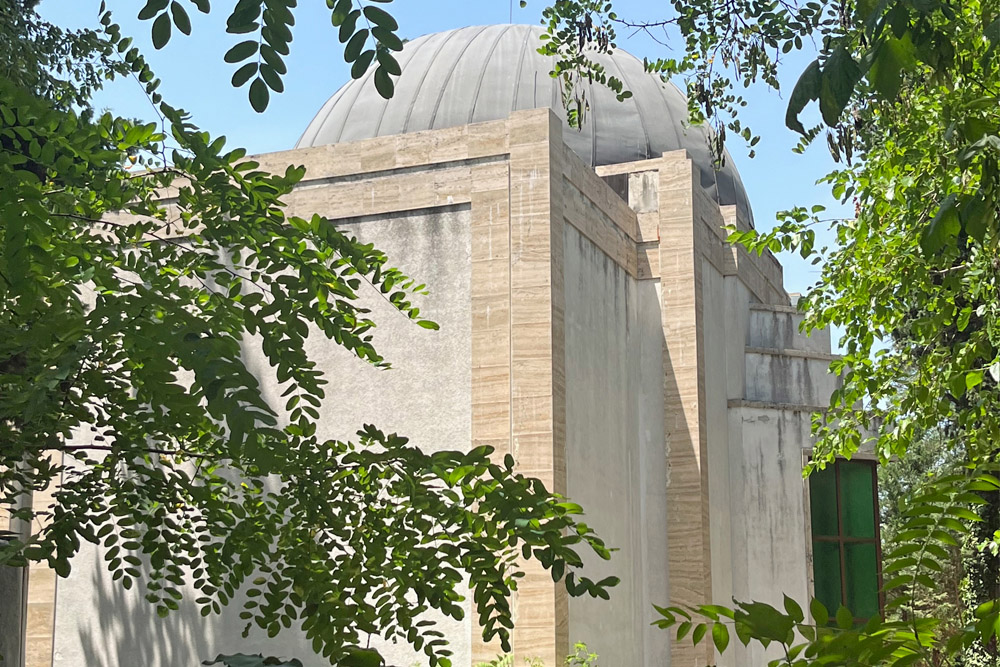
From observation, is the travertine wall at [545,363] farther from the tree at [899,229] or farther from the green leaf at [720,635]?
the green leaf at [720,635]

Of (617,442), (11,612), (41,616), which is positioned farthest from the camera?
(617,442)

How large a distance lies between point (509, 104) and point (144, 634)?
369 inches

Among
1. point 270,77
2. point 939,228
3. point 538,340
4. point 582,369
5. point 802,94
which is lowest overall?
point 939,228

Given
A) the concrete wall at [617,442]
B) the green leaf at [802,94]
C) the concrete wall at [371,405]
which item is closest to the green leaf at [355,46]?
the green leaf at [802,94]

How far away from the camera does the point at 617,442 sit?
14523mm

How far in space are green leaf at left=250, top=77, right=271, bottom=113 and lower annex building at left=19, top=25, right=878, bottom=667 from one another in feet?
30.7

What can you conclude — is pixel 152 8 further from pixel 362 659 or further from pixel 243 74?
pixel 362 659

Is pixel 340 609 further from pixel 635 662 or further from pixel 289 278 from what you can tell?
pixel 635 662

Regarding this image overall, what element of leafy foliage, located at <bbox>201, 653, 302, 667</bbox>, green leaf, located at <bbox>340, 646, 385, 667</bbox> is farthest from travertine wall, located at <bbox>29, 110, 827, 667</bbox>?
green leaf, located at <bbox>340, 646, 385, 667</bbox>

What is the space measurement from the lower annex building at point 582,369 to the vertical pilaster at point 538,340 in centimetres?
2

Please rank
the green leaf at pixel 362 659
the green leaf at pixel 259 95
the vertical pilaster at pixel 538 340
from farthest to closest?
the vertical pilaster at pixel 538 340, the green leaf at pixel 362 659, the green leaf at pixel 259 95

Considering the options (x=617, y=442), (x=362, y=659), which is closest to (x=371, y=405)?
(x=617, y=442)

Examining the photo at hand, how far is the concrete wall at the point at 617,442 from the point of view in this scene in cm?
1328

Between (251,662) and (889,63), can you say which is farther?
(251,662)
